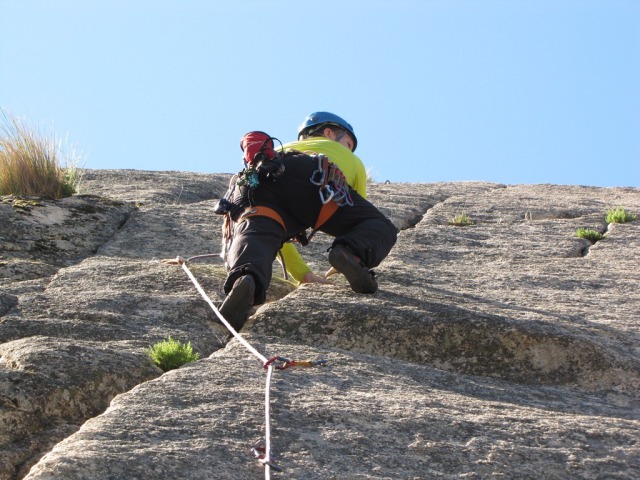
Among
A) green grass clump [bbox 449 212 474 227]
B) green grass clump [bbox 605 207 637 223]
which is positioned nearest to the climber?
green grass clump [bbox 449 212 474 227]

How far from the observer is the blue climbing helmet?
7.70 m

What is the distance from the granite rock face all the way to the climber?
268 millimetres

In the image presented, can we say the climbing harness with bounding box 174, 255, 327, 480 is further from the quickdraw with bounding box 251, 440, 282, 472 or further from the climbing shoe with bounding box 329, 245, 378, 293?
the climbing shoe with bounding box 329, 245, 378, 293

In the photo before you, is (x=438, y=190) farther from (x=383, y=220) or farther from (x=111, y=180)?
(x=383, y=220)

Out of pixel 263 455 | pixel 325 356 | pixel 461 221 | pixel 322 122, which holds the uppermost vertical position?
pixel 322 122

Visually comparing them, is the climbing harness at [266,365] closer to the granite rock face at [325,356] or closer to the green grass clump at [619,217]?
the granite rock face at [325,356]

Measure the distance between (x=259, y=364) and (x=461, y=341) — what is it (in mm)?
1344

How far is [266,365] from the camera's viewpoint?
4574mm

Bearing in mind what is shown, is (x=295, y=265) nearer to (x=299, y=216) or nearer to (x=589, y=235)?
(x=299, y=216)

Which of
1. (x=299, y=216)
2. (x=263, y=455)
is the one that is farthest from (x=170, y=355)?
(x=299, y=216)

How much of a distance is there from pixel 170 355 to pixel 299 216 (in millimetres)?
1874

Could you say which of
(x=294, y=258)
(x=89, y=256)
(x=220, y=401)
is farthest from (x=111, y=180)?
(x=220, y=401)

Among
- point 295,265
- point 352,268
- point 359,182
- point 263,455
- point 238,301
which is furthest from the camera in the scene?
point 359,182

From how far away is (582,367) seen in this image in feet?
17.3
